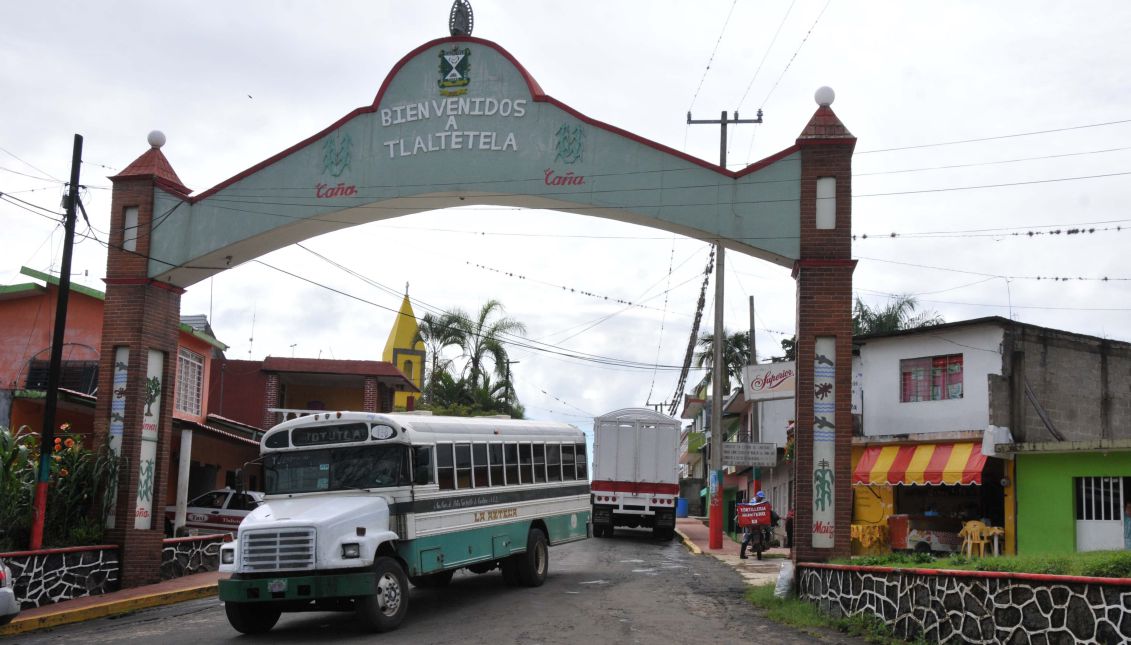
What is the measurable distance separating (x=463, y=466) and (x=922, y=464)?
1405cm

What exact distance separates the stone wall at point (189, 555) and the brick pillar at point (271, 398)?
15522 millimetres

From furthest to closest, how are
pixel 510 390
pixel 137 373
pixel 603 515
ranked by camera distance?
pixel 510 390 < pixel 603 515 < pixel 137 373

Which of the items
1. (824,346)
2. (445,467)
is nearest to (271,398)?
(445,467)

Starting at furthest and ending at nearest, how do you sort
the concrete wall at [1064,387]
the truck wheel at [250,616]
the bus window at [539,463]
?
the concrete wall at [1064,387]
the bus window at [539,463]
the truck wheel at [250,616]

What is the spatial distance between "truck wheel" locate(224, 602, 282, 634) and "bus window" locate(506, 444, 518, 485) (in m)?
4.80

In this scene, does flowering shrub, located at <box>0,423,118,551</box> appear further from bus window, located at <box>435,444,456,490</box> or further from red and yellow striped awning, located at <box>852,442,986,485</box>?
red and yellow striped awning, located at <box>852,442,986,485</box>

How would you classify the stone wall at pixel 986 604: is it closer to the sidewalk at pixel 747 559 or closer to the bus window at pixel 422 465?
the sidewalk at pixel 747 559

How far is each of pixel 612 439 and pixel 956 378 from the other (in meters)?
9.20

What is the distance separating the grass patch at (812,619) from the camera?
11680 millimetres

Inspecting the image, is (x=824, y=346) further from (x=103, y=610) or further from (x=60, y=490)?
(x=60, y=490)

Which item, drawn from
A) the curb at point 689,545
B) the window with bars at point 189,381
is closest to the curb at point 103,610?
the window with bars at point 189,381

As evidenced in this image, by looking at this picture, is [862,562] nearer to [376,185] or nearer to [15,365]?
[376,185]

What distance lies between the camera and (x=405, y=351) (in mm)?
60125

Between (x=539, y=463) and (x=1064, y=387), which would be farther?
(x=1064, y=387)
